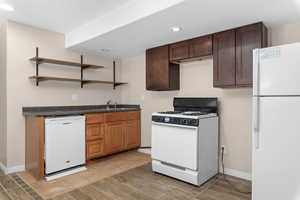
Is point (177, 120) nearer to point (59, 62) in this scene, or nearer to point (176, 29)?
point (176, 29)

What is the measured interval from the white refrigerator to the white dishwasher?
242 cm

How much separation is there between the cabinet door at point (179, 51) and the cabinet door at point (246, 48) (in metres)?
0.78

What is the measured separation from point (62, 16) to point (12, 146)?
7.01 ft

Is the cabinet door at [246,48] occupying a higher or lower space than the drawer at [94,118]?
higher

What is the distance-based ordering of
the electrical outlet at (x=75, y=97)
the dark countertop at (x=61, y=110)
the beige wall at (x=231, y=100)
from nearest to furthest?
1. the beige wall at (x=231, y=100)
2. the dark countertop at (x=61, y=110)
3. the electrical outlet at (x=75, y=97)

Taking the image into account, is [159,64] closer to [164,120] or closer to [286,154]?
[164,120]

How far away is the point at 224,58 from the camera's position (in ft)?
8.23

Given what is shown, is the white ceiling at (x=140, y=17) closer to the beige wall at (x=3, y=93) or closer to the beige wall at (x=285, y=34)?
the beige wall at (x=285, y=34)

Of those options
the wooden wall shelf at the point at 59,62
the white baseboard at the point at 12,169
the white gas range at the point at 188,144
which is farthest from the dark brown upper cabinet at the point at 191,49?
the white baseboard at the point at 12,169

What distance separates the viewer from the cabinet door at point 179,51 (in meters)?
2.92

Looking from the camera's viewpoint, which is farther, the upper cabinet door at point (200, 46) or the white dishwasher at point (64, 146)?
the upper cabinet door at point (200, 46)

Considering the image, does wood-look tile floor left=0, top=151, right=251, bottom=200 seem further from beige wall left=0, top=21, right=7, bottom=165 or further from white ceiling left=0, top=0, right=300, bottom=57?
white ceiling left=0, top=0, right=300, bottom=57

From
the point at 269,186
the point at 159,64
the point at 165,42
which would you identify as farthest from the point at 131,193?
the point at 165,42

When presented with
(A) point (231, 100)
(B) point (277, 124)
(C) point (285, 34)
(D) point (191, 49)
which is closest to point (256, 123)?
(B) point (277, 124)
